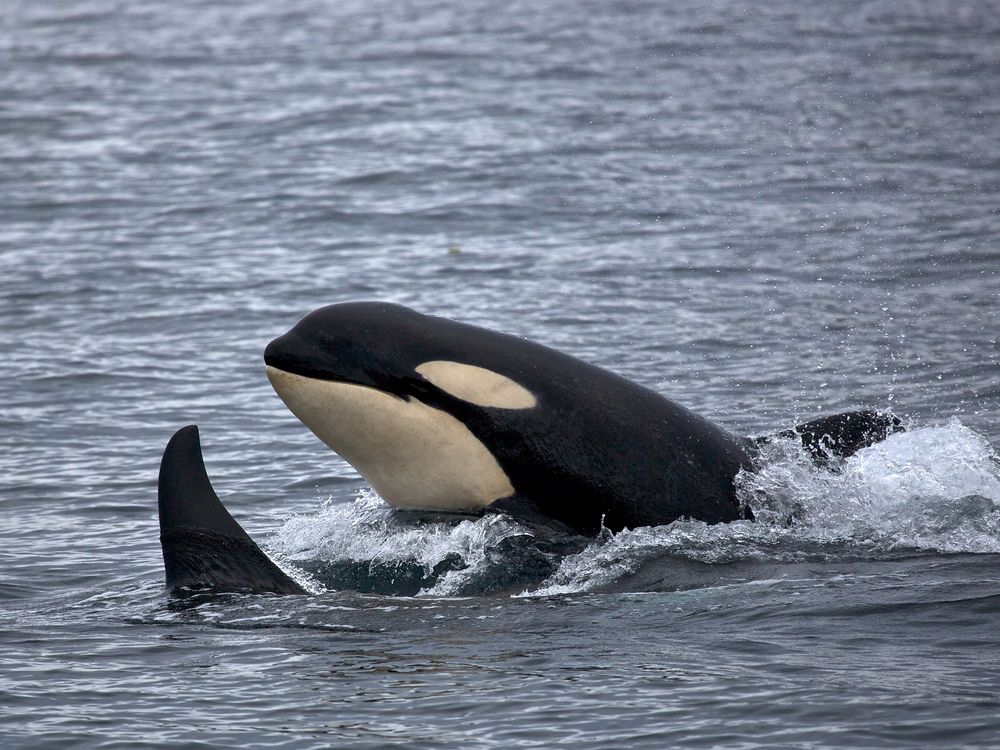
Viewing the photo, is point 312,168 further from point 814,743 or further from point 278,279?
point 814,743

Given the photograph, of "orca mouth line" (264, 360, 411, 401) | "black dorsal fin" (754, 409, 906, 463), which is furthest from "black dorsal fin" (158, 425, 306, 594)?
"black dorsal fin" (754, 409, 906, 463)

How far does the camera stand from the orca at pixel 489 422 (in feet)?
39.4

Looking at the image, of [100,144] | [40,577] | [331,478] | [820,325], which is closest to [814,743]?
[40,577]

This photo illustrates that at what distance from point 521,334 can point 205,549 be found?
401 inches

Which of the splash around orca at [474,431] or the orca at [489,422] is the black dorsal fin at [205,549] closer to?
the splash around orca at [474,431]

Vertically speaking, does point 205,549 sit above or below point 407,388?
below

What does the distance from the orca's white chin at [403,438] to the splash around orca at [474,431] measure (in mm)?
11

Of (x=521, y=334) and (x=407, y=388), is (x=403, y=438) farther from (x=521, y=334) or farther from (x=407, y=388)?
(x=521, y=334)

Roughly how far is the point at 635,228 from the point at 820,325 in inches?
256

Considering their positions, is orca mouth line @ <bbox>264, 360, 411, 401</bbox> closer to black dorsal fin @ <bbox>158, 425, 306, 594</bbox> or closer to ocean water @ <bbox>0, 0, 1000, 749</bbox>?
black dorsal fin @ <bbox>158, 425, 306, 594</bbox>

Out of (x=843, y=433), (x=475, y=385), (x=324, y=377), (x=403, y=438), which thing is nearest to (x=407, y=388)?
(x=403, y=438)

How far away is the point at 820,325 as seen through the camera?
69.2ft

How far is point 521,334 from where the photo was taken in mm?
21531

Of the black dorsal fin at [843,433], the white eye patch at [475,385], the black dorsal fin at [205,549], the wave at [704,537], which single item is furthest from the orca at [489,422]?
the black dorsal fin at [843,433]
